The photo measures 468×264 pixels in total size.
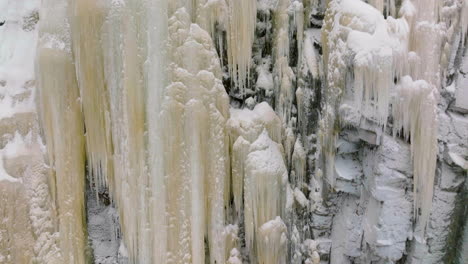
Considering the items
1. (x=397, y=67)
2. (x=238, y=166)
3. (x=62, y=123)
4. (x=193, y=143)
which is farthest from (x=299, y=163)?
(x=62, y=123)

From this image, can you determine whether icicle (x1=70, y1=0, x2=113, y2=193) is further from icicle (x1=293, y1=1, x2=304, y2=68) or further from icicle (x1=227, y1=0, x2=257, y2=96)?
icicle (x1=293, y1=1, x2=304, y2=68)

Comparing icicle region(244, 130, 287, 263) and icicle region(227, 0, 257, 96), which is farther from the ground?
icicle region(227, 0, 257, 96)

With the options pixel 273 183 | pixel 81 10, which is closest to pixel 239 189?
pixel 273 183

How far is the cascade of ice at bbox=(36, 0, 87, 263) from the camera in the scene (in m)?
3.46

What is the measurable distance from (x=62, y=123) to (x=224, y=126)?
132 centimetres

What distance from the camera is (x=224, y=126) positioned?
3662 mm

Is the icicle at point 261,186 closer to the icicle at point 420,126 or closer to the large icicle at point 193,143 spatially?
the large icicle at point 193,143

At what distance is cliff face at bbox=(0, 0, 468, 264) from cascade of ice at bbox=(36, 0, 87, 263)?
0.01 meters

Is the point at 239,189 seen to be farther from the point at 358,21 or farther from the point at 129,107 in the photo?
the point at 358,21

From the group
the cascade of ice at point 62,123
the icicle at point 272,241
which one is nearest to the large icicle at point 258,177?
the icicle at point 272,241

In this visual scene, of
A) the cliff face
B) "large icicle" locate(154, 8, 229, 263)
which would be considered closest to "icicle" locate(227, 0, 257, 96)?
the cliff face

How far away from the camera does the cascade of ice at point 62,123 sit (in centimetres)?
346

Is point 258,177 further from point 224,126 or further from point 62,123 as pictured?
point 62,123

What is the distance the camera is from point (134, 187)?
347cm
